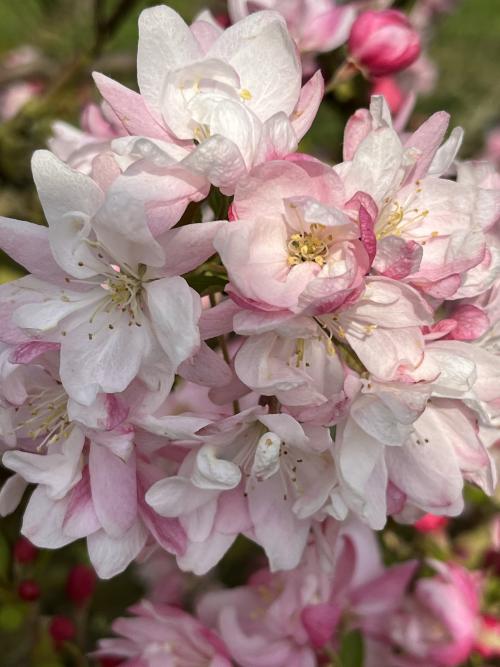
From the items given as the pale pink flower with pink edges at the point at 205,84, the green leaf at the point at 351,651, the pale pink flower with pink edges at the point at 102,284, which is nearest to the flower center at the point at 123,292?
the pale pink flower with pink edges at the point at 102,284

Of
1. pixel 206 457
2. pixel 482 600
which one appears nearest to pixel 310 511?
pixel 206 457

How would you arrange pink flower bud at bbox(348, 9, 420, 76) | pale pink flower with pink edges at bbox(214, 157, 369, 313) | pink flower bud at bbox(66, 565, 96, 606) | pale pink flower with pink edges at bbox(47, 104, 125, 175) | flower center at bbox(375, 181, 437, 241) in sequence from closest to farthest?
1. pale pink flower with pink edges at bbox(214, 157, 369, 313)
2. flower center at bbox(375, 181, 437, 241)
3. pale pink flower with pink edges at bbox(47, 104, 125, 175)
4. pink flower bud at bbox(348, 9, 420, 76)
5. pink flower bud at bbox(66, 565, 96, 606)

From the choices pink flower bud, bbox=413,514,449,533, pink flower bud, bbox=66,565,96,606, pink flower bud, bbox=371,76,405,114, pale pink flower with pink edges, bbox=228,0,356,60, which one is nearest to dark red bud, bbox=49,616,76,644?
pink flower bud, bbox=66,565,96,606

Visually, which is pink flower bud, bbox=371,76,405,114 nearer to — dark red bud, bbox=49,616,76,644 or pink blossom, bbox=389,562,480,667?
pink blossom, bbox=389,562,480,667

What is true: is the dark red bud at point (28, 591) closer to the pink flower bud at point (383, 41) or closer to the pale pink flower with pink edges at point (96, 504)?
the pale pink flower with pink edges at point (96, 504)

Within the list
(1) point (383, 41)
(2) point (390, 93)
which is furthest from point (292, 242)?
(2) point (390, 93)
